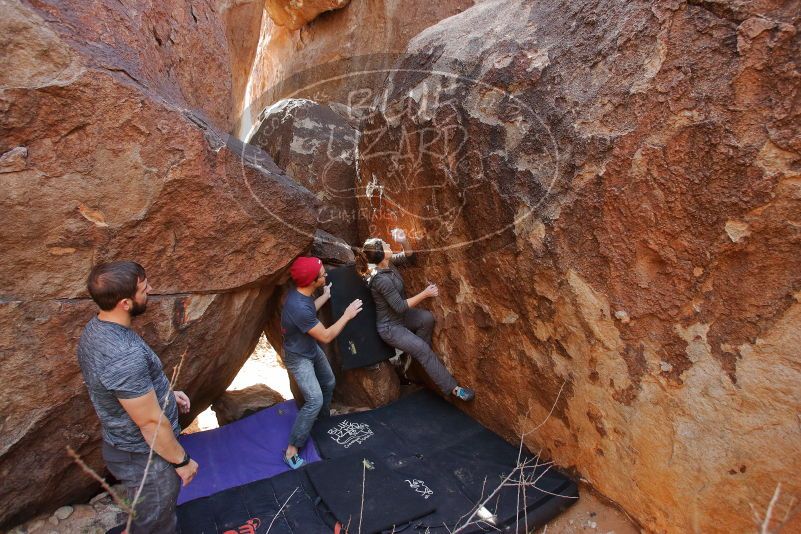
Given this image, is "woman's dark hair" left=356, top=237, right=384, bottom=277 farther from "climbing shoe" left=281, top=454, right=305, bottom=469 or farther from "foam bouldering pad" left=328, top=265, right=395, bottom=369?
"climbing shoe" left=281, top=454, right=305, bottom=469

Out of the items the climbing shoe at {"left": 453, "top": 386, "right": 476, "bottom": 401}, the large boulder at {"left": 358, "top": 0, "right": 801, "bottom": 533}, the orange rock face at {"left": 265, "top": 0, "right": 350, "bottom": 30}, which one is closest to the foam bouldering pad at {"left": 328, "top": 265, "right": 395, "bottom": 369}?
the climbing shoe at {"left": 453, "top": 386, "right": 476, "bottom": 401}

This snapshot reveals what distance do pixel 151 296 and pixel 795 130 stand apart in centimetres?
309

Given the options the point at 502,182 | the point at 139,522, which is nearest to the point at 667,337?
the point at 502,182

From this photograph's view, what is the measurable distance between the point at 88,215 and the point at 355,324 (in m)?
1.85

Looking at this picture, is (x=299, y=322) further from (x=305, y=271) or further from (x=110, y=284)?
(x=110, y=284)

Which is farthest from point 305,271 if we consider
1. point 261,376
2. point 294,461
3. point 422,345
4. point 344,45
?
point 344,45

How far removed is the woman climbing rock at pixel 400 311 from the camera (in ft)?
11.5

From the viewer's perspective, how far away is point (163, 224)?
112 inches

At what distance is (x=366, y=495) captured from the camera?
9.59 ft

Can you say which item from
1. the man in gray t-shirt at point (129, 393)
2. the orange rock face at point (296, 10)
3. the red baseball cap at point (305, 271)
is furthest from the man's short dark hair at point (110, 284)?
the orange rock face at point (296, 10)

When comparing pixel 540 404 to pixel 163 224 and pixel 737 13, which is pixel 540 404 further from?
A: pixel 163 224

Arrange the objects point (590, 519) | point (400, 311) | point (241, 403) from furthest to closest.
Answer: point (241, 403) → point (400, 311) → point (590, 519)

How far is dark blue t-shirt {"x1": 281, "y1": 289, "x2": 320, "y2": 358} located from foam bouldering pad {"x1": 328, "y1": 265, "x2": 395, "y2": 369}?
1.33ft

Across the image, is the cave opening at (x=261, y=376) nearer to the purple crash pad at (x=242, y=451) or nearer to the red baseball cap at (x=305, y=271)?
the purple crash pad at (x=242, y=451)
